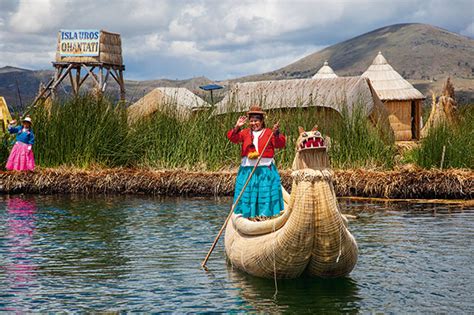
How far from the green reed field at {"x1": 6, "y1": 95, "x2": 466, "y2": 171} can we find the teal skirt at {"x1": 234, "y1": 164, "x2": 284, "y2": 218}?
7146mm

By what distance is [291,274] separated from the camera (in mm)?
7680

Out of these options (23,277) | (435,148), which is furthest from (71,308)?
(435,148)

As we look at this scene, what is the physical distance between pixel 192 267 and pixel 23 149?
28.5 ft

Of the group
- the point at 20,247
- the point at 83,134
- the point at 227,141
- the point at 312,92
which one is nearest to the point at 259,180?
the point at 20,247

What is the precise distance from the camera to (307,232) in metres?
7.17

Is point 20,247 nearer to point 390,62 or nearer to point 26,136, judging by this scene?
point 26,136

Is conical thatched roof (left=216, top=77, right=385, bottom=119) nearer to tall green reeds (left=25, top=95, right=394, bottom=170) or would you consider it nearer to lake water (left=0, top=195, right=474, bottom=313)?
tall green reeds (left=25, top=95, right=394, bottom=170)

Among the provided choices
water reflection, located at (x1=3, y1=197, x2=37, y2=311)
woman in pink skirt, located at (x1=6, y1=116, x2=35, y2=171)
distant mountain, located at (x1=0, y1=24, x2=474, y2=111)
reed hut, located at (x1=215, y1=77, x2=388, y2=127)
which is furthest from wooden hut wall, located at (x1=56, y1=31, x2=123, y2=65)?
distant mountain, located at (x1=0, y1=24, x2=474, y2=111)

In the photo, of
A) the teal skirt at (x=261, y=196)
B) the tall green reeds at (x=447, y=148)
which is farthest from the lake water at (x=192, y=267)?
the tall green reeds at (x=447, y=148)

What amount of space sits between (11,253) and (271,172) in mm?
3100

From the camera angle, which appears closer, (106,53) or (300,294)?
(300,294)

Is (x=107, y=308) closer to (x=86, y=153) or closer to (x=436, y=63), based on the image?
(x=86, y=153)

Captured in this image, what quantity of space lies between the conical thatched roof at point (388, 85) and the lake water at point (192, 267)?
38.4 ft

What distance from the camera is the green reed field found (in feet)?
52.1
